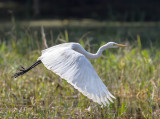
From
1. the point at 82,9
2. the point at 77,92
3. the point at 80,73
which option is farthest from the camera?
the point at 82,9

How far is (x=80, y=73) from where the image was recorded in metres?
2.47

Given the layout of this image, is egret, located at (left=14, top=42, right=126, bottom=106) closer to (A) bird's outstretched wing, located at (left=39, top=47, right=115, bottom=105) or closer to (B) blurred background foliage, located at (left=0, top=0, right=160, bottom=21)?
(A) bird's outstretched wing, located at (left=39, top=47, right=115, bottom=105)

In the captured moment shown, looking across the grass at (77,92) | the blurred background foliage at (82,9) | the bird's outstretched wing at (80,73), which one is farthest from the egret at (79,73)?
the blurred background foliage at (82,9)

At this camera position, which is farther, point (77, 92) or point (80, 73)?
point (77, 92)

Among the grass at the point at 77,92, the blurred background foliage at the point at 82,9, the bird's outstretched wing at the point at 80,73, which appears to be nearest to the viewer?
the bird's outstretched wing at the point at 80,73

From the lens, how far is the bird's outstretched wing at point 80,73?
2.37 metres

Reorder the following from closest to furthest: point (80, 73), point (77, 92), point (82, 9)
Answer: point (80, 73)
point (77, 92)
point (82, 9)

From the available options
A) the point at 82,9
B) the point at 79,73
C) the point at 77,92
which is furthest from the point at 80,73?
the point at 82,9

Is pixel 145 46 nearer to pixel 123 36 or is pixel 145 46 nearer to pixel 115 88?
pixel 123 36

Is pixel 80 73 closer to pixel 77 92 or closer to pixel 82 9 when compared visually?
pixel 77 92

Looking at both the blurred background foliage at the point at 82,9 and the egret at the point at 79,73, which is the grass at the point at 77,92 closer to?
the egret at the point at 79,73

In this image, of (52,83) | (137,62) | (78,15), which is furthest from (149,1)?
(52,83)

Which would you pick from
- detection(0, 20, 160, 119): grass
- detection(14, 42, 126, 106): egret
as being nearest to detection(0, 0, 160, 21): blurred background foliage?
detection(0, 20, 160, 119): grass

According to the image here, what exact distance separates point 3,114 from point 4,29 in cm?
436
